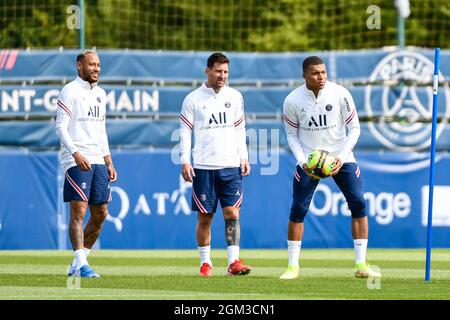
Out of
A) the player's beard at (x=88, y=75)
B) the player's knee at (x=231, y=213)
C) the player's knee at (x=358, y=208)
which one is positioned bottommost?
the player's knee at (x=231, y=213)

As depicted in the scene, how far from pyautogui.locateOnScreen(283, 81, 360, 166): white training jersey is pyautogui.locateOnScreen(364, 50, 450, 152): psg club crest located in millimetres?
7841

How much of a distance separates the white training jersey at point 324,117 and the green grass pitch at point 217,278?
4.61ft

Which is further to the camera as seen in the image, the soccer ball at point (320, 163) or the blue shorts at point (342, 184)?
the blue shorts at point (342, 184)

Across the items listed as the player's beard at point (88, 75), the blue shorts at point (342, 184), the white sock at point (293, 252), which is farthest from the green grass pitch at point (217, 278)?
the player's beard at point (88, 75)

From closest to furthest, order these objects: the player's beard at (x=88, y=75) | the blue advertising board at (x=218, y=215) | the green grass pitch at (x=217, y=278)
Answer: the green grass pitch at (x=217, y=278), the player's beard at (x=88, y=75), the blue advertising board at (x=218, y=215)

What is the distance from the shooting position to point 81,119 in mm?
14156

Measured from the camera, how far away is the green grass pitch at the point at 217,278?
11891mm

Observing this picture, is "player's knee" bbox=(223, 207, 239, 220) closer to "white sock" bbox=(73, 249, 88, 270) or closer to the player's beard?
"white sock" bbox=(73, 249, 88, 270)

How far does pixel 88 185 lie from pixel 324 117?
2600 mm

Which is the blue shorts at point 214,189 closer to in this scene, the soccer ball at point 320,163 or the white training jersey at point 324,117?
the white training jersey at point 324,117

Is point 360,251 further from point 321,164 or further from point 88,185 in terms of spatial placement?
point 88,185

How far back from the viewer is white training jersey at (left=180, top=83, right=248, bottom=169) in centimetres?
1446
